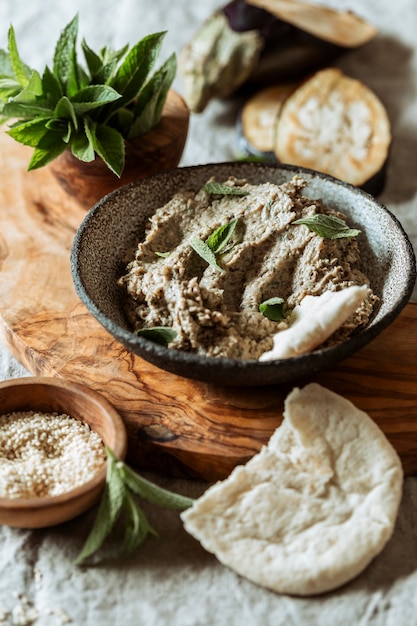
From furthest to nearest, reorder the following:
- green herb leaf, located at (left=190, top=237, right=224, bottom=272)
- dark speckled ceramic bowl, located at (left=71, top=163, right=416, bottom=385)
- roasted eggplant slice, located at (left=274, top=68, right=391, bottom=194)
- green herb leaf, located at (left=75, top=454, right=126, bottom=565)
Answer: roasted eggplant slice, located at (left=274, top=68, right=391, bottom=194), green herb leaf, located at (left=190, top=237, right=224, bottom=272), dark speckled ceramic bowl, located at (left=71, top=163, right=416, bottom=385), green herb leaf, located at (left=75, top=454, right=126, bottom=565)

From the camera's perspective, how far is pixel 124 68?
10.6ft

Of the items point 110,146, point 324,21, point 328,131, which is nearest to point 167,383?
point 110,146

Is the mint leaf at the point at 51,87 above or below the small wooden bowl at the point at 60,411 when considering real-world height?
above

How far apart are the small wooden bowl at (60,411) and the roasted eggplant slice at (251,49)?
212cm

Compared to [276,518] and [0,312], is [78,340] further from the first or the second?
[276,518]

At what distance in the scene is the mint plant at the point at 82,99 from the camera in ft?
10.2

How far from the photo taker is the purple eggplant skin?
421 centimetres

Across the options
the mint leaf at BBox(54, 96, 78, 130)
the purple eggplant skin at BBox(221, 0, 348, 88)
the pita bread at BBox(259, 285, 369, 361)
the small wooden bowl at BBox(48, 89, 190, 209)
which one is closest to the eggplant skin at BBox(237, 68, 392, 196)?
the purple eggplant skin at BBox(221, 0, 348, 88)

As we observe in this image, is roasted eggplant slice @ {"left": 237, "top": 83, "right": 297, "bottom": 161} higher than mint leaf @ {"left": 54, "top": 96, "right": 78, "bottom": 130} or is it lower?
lower

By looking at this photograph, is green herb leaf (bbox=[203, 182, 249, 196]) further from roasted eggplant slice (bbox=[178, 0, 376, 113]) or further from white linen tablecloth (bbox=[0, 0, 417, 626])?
roasted eggplant slice (bbox=[178, 0, 376, 113])

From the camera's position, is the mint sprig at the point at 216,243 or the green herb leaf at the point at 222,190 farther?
the green herb leaf at the point at 222,190

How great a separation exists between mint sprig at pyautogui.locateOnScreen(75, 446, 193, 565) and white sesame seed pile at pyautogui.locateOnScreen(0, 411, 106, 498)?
0.12 meters

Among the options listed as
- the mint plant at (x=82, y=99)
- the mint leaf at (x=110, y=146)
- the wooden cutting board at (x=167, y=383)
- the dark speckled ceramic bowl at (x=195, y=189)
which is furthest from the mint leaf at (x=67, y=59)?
the wooden cutting board at (x=167, y=383)

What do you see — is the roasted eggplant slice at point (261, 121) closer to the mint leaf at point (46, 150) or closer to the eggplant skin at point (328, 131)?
the eggplant skin at point (328, 131)
